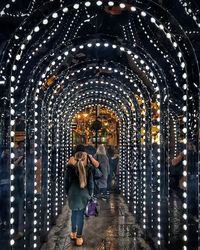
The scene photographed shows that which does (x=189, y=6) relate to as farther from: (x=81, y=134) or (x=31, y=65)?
(x=81, y=134)

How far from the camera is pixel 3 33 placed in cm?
546

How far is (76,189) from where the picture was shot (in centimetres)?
894

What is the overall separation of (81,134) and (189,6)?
2331 centimetres

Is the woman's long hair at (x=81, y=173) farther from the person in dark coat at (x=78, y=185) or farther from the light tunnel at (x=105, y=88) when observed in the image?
the light tunnel at (x=105, y=88)

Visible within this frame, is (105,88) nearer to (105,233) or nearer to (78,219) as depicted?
(105,233)

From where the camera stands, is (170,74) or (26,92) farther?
(170,74)

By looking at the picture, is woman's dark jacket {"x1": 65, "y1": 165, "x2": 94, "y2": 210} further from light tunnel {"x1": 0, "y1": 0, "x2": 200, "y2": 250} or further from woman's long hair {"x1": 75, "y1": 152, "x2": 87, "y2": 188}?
light tunnel {"x1": 0, "y1": 0, "x2": 200, "y2": 250}

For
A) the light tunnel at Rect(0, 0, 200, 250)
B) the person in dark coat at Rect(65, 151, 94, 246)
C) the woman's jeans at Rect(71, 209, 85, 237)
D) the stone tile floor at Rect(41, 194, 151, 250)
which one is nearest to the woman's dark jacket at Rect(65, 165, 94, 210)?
the person in dark coat at Rect(65, 151, 94, 246)

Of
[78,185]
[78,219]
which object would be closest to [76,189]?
[78,185]

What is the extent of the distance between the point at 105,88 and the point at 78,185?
4712mm

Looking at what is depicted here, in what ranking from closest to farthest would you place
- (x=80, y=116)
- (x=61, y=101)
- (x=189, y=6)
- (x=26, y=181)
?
(x=189, y=6) → (x=26, y=181) → (x=61, y=101) → (x=80, y=116)

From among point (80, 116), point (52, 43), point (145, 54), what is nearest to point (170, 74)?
point (145, 54)

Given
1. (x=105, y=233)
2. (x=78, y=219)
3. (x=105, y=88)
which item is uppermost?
(x=105, y=88)

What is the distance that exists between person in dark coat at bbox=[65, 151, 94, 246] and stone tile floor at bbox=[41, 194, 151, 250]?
0.45 metres
